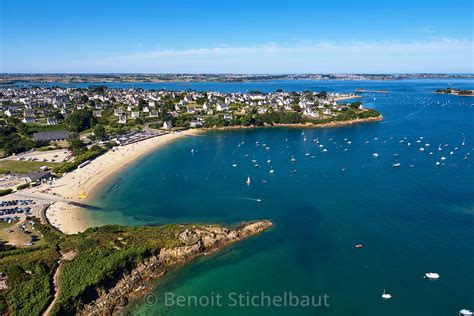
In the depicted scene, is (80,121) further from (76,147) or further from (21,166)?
(21,166)

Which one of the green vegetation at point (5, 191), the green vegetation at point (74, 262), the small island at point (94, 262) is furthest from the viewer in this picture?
the green vegetation at point (5, 191)

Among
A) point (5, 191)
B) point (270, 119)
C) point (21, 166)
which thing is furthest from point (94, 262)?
point (270, 119)

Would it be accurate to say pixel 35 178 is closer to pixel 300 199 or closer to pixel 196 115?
pixel 300 199

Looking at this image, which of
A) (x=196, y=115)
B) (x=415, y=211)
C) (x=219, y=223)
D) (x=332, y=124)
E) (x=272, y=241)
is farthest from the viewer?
(x=196, y=115)

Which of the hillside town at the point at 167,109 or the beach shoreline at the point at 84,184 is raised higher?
the hillside town at the point at 167,109

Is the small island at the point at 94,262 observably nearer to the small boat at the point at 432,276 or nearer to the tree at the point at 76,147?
the small boat at the point at 432,276

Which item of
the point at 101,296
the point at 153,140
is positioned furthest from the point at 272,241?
the point at 153,140
